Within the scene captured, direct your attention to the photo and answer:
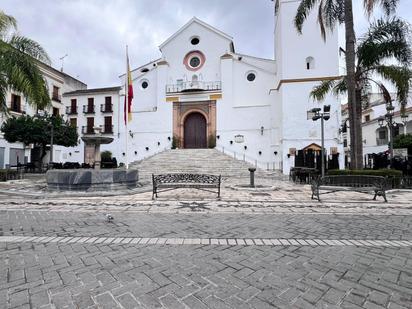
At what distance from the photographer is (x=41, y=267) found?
10.7ft

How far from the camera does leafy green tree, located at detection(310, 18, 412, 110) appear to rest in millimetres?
12391

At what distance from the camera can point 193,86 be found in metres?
29.3

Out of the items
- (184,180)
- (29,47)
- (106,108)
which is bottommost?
(184,180)

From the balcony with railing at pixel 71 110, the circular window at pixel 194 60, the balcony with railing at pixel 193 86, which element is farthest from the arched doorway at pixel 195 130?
the balcony with railing at pixel 71 110

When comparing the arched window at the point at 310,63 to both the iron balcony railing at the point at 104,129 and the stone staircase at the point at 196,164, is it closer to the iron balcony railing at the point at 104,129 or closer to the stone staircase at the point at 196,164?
the stone staircase at the point at 196,164

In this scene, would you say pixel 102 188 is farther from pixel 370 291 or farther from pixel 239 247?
pixel 370 291

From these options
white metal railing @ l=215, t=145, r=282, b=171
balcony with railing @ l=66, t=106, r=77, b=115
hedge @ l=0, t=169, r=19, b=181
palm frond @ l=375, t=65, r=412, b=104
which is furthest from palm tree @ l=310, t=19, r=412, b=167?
balcony with railing @ l=66, t=106, r=77, b=115

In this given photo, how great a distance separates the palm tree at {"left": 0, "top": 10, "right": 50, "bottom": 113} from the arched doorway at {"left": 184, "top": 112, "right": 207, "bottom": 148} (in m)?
17.9

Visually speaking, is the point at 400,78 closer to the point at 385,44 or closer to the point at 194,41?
the point at 385,44

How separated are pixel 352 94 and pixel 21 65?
14.8 metres

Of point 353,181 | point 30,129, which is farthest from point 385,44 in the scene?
point 30,129

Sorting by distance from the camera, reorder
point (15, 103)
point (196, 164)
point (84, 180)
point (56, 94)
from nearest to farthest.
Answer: point (84, 180), point (196, 164), point (15, 103), point (56, 94)

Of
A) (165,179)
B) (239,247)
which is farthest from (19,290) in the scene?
(165,179)

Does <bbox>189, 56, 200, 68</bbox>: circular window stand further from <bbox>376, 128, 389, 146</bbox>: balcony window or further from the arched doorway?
<bbox>376, 128, 389, 146</bbox>: balcony window
